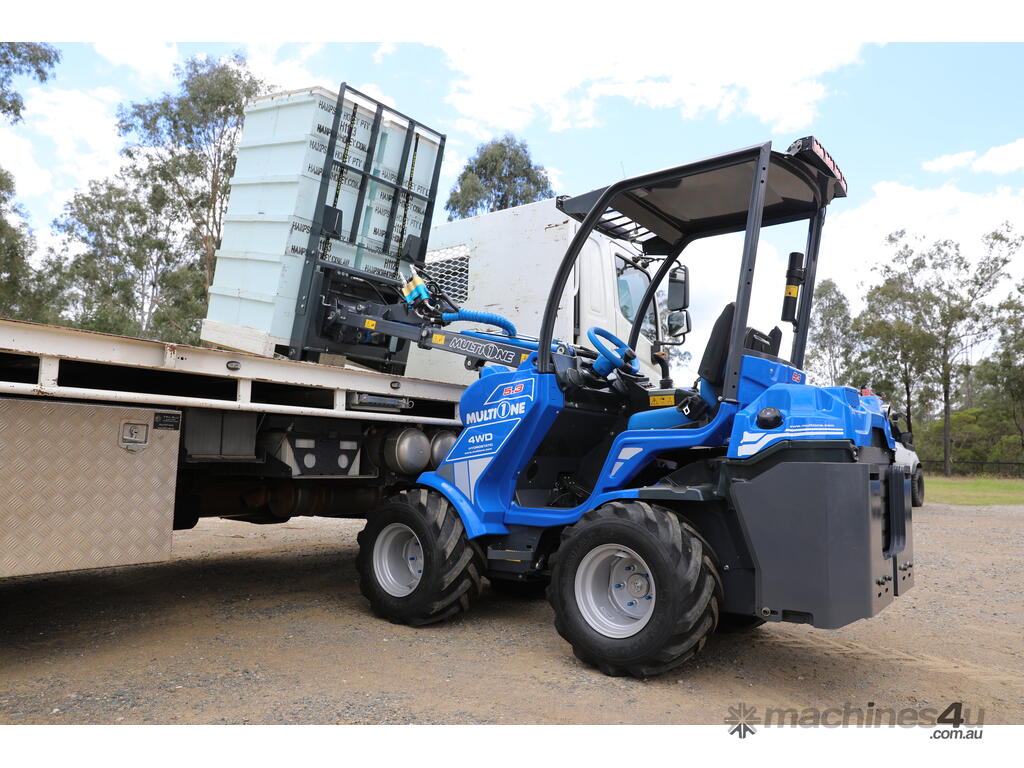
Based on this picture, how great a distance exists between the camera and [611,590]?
13.5ft

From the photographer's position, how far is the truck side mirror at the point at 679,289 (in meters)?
4.82

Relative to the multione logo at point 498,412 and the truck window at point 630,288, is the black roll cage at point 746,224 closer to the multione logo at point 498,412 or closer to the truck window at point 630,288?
the multione logo at point 498,412

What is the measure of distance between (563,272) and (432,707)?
8.21ft

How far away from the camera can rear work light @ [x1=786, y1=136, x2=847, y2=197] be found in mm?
4055

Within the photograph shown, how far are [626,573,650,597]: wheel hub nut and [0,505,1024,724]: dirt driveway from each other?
438mm

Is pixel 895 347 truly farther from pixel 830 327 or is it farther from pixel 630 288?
pixel 630 288

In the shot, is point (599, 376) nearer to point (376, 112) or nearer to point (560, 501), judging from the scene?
point (560, 501)

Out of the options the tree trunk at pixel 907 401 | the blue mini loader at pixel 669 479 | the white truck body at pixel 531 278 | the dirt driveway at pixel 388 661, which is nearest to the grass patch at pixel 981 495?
the tree trunk at pixel 907 401

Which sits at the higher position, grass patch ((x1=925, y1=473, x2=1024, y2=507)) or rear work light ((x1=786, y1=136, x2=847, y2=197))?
rear work light ((x1=786, y1=136, x2=847, y2=197))

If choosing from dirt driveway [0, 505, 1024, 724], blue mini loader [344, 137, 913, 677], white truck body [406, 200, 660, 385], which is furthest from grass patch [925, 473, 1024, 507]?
blue mini loader [344, 137, 913, 677]

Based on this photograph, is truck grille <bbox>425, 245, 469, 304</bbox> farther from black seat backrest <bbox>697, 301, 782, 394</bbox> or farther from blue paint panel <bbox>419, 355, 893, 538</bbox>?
black seat backrest <bbox>697, 301, 782, 394</bbox>

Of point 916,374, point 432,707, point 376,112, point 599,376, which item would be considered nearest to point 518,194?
point 916,374

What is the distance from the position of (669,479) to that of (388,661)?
1.83m

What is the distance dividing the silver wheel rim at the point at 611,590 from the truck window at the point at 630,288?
326 centimetres
